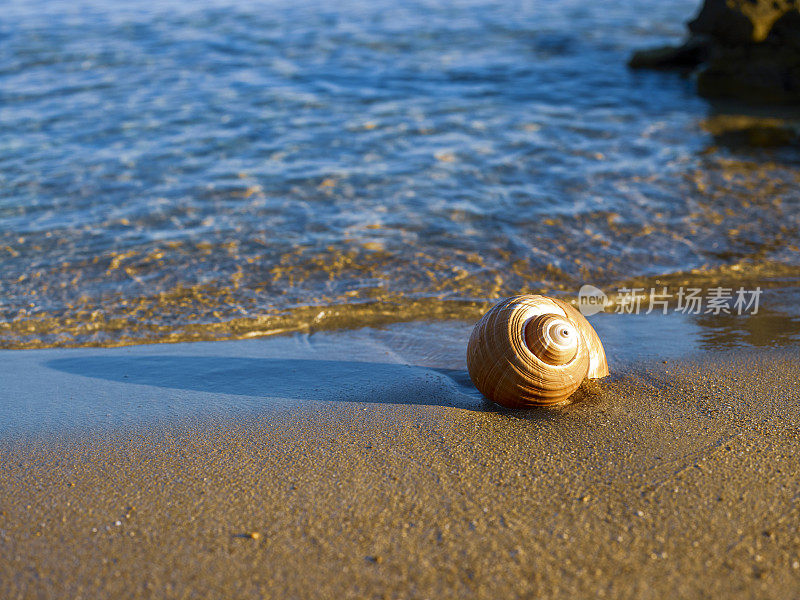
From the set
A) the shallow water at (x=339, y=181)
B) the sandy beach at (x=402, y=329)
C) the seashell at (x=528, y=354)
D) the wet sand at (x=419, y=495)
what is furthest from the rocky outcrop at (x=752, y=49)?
the seashell at (x=528, y=354)

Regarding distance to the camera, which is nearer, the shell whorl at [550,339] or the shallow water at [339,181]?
the shell whorl at [550,339]

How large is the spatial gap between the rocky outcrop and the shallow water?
0.49 metres

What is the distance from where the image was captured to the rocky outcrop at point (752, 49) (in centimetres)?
904

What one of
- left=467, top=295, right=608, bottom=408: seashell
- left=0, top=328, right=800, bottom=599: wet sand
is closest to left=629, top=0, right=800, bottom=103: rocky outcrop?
left=0, top=328, right=800, bottom=599: wet sand

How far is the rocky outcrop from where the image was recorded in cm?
904

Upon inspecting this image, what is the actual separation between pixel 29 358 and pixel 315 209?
2619 millimetres

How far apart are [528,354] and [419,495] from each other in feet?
2.52

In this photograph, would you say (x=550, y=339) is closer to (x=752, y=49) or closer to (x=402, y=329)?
(x=402, y=329)

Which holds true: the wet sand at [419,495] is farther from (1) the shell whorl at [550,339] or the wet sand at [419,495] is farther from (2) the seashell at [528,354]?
(1) the shell whorl at [550,339]

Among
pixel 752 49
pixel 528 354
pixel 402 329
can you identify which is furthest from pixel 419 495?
pixel 752 49

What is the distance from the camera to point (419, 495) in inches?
105

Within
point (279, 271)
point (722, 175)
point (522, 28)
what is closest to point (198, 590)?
point (279, 271)

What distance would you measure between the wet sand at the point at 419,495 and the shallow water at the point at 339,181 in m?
1.22

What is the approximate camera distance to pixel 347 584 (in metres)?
2.26
